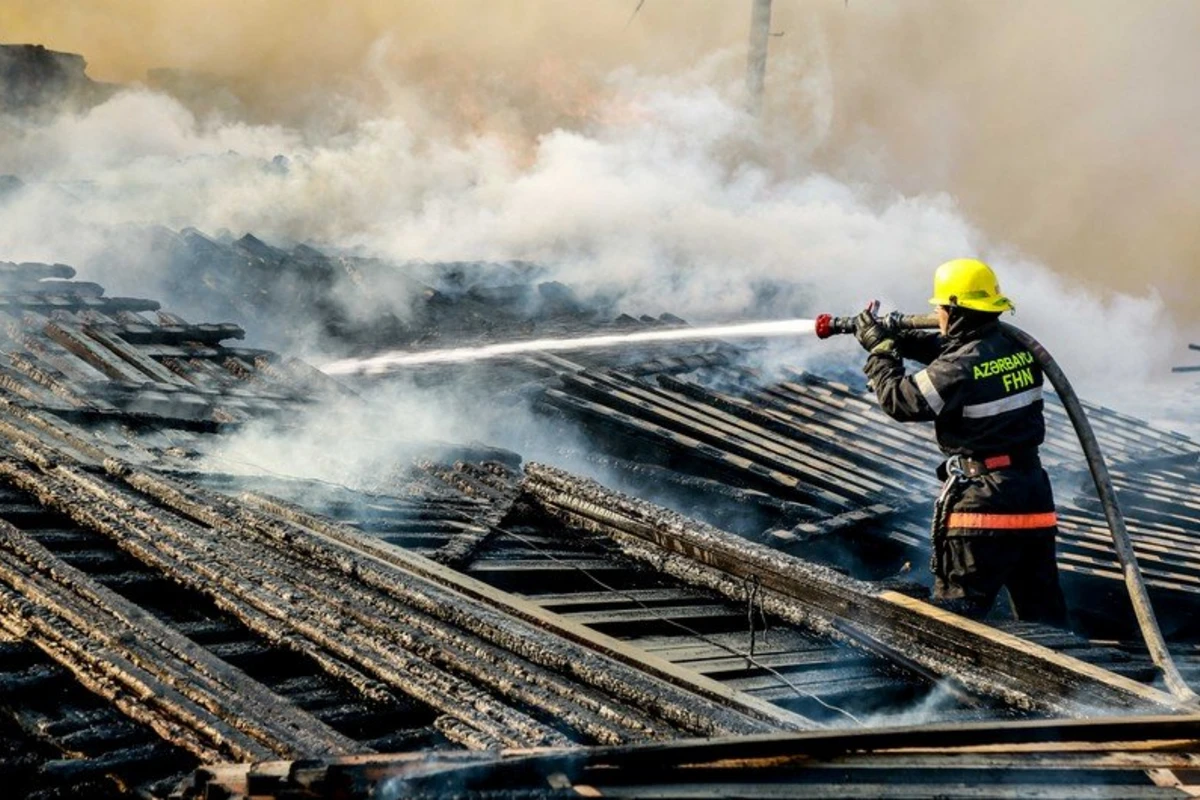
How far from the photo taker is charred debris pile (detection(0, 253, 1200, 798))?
300 cm

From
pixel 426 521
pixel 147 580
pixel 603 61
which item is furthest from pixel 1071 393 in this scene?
pixel 603 61

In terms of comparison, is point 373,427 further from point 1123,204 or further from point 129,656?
point 1123,204

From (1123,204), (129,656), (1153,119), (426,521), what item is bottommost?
(129,656)

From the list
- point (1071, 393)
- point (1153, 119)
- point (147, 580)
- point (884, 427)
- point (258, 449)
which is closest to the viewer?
point (147, 580)

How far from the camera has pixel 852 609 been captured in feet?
14.9

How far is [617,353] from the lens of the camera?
402 inches

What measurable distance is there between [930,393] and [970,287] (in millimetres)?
493

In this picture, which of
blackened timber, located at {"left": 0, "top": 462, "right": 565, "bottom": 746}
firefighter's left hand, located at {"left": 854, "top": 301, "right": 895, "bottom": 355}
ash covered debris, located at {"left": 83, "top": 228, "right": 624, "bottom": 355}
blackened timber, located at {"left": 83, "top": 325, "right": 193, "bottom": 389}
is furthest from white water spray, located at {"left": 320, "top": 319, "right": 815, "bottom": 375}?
blackened timber, located at {"left": 0, "top": 462, "right": 565, "bottom": 746}

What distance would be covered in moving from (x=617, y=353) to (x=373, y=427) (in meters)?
3.57

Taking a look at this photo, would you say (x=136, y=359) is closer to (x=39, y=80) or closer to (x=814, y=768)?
(x=814, y=768)

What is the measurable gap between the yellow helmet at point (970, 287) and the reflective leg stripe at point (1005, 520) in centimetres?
87

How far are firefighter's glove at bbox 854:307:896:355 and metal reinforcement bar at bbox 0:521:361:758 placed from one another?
3.28m

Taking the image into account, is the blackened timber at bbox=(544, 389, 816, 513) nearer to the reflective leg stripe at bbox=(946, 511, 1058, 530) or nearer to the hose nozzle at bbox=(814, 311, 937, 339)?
the hose nozzle at bbox=(814, 311, 937, 339)

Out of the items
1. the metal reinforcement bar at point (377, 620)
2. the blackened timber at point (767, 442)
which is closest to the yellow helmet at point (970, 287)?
the blackened timber at point (767, 442)
